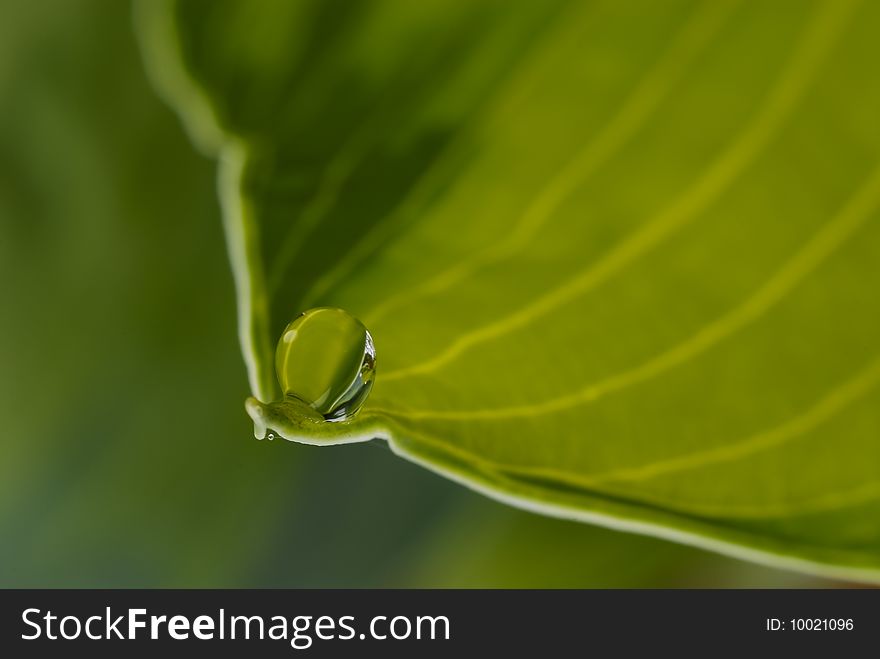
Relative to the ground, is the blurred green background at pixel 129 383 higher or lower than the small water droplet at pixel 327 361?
higher

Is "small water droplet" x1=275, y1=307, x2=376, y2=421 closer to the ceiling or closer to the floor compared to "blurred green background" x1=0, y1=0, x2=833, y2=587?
closer to the floor
